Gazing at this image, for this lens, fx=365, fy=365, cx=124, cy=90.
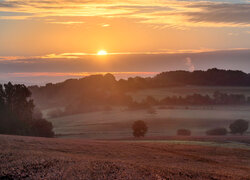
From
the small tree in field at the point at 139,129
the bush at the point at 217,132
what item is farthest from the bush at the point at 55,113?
the bush at the point at 217,132

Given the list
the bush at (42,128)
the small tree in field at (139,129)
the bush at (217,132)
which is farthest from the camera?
the bush at (217,132)

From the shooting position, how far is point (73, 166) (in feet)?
36.3

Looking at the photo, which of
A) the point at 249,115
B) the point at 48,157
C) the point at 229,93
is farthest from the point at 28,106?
the point at 229,93

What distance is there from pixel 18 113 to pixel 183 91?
5464cm

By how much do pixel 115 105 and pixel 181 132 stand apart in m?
31.8

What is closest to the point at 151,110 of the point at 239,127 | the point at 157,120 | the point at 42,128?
the point at 157,120

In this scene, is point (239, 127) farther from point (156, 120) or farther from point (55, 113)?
point (55, 113)

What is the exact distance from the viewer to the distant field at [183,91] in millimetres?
83338

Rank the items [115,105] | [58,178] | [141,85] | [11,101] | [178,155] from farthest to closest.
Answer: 1. [141,85]
2. [115,105]
3. [11,101]
4. [178,155]
5. [58,178]

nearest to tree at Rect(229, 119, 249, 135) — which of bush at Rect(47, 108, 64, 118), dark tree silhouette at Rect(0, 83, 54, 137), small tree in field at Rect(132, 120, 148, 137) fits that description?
small tree in field at Rect(132, 120, 148, 137)

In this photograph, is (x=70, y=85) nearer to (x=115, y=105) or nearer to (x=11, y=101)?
(x=115, y=105)

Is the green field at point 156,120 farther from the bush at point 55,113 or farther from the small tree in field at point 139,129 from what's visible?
the small tree in field at point 139,129

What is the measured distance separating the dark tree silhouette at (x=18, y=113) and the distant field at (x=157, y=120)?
9985 mm

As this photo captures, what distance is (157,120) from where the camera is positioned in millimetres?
62781
